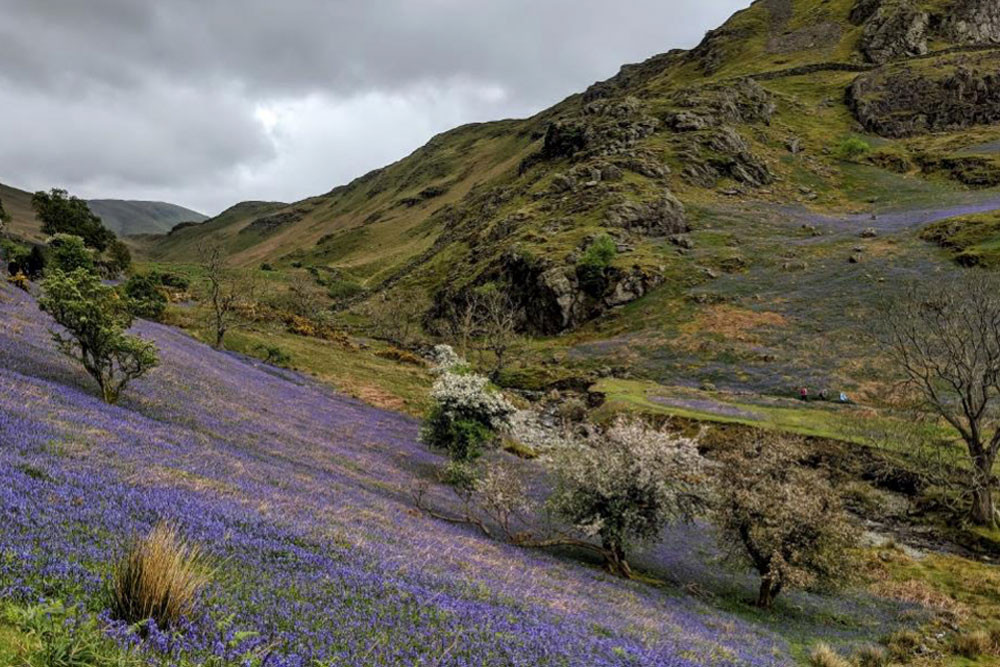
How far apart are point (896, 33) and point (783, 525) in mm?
211027

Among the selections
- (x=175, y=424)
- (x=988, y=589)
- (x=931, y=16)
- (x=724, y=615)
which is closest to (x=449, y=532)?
(x=724, y=615)

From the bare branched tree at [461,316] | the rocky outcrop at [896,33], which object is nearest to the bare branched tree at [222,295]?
the bare branched tree at [461,316]

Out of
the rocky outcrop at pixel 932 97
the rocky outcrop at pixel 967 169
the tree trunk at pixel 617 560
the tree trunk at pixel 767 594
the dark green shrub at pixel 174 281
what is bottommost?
the tree trunk at pixel 767 594

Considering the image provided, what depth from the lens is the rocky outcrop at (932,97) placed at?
5212 inches

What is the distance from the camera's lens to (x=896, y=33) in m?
165

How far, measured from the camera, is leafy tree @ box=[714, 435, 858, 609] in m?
17.1

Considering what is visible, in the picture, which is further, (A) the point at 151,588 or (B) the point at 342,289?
(B) the point at 342,289

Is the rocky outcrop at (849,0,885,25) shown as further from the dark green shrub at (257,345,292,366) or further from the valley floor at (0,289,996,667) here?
the valley floor at (0,289,996,667)

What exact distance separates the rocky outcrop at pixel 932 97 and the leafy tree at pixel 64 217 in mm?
174621

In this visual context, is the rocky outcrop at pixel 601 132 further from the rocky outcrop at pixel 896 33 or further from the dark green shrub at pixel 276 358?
the dark green shrub at pixel 276 358

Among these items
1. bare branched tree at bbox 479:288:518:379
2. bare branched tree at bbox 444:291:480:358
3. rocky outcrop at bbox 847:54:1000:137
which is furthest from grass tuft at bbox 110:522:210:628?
rocky outcrop at bbox 847:54:1000:137

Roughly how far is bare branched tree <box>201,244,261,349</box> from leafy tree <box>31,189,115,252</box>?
57.0 ft

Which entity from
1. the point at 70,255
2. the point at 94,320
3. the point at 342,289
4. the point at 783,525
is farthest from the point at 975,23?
the point at 94,320

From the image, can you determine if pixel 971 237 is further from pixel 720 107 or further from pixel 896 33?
pixel 896 33
